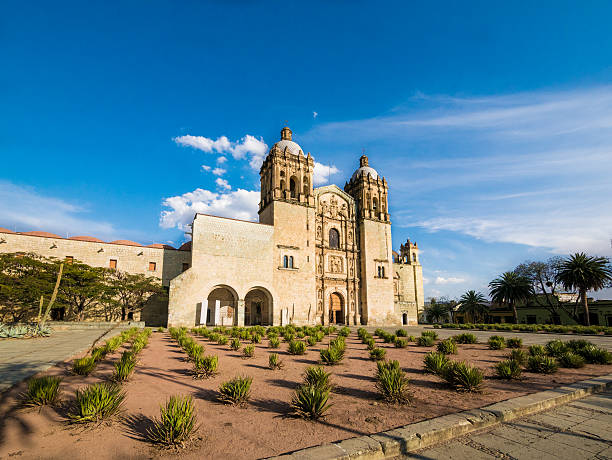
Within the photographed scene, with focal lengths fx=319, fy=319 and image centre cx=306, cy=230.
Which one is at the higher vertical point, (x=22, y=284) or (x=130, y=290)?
(x=22, y=284)

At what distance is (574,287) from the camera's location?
1300 inches

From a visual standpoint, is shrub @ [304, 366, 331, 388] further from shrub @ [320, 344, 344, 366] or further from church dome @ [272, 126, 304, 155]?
church dome @ [272, 126, 304, 155]

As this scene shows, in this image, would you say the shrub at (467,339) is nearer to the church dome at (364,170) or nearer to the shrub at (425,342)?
the shrub at (425,342)

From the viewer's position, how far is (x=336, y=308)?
3412 cm

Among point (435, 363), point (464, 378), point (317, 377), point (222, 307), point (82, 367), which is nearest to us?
point (317, 377)

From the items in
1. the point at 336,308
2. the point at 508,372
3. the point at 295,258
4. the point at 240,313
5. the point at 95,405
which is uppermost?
the point at 295,258

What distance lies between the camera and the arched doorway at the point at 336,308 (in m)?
33.7

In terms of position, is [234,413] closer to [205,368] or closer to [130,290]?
[205,368]

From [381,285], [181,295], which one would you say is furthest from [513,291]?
[181,295]

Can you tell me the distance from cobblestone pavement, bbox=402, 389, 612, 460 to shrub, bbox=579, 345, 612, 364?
544 cm

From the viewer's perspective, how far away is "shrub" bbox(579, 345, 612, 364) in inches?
359

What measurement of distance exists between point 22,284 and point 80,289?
3.24 meters

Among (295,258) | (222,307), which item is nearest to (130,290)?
(222,307)

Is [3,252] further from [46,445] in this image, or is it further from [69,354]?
[46,445]
